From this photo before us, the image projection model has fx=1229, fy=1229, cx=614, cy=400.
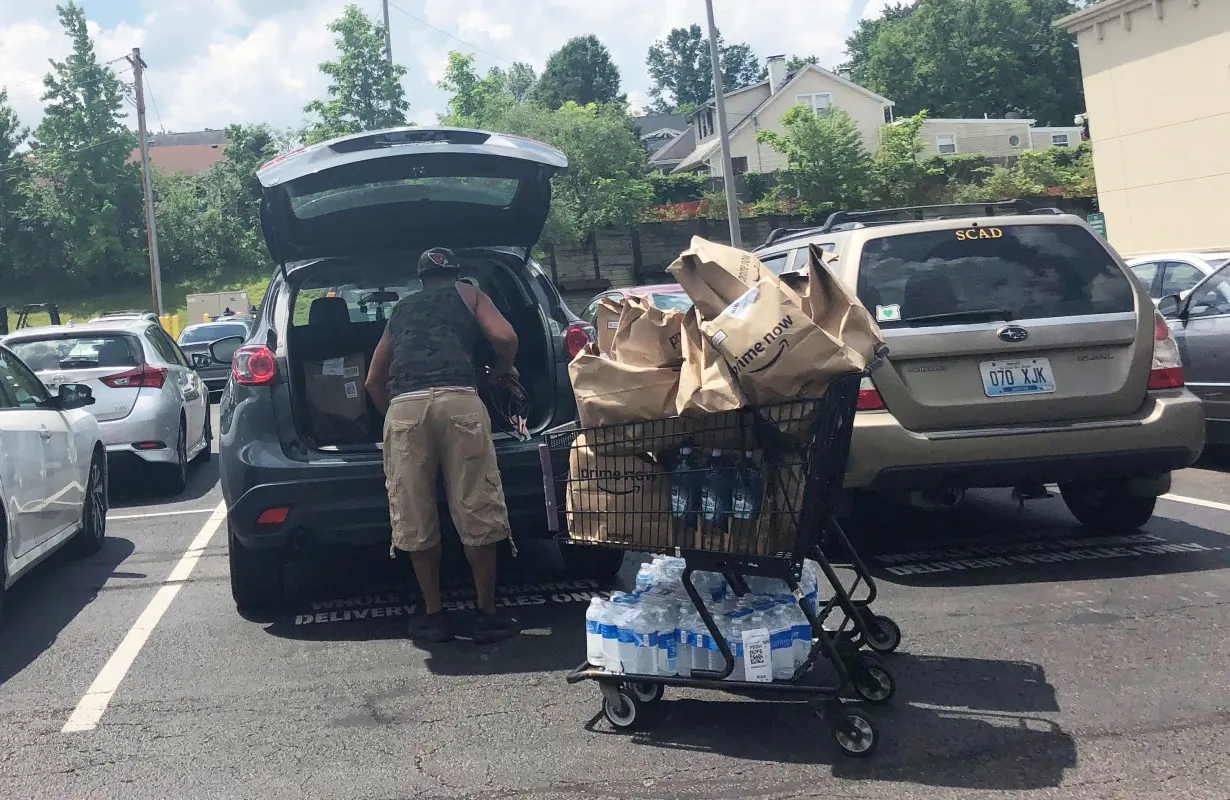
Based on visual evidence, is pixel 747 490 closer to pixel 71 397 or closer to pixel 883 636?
pixel 883 636

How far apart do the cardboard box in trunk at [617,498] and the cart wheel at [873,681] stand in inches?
33.2

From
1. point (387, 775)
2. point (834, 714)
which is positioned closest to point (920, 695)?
point (834, 714)

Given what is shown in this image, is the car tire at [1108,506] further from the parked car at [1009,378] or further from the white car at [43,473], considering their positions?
the white car at [43,473]

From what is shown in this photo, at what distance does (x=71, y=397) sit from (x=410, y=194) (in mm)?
3066

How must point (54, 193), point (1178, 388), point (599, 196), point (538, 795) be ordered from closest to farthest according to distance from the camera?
point (538, 795)
point (1178, 388)
point (599, 196)
point (54, 193)

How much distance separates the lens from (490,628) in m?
5.37

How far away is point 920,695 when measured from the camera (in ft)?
14.3

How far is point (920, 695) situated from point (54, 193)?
223 ft

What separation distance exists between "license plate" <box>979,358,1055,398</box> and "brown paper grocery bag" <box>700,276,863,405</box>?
89.6 inches

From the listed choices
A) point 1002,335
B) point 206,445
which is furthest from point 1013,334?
point 206,445

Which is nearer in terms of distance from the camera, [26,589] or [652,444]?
[652,444]

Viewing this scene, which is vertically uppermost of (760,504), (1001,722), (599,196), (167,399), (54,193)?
(54,193)

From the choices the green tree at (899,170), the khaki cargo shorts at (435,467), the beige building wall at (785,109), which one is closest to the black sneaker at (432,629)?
the khaki cargo shorts at (435,467)

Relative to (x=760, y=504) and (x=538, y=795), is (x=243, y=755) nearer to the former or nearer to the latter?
(x=538, y=795)
